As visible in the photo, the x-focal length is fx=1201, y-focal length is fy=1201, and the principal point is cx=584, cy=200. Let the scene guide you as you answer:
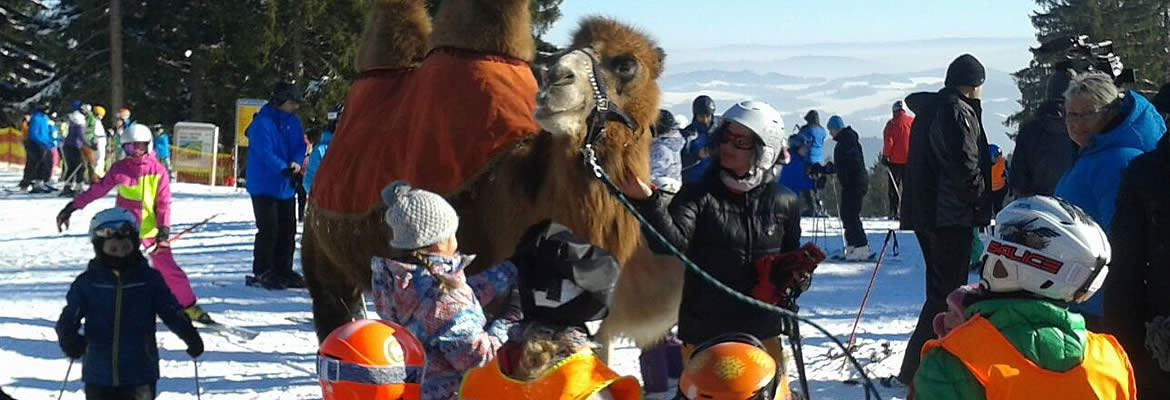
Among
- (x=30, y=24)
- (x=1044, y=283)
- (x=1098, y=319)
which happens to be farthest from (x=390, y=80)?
(x=30, y=24)

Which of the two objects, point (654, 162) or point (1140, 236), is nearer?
point (1140, 236)

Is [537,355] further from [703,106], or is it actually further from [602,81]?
[703,106]

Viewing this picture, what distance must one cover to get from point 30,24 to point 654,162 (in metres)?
34.1

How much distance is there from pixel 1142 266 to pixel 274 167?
6678mm

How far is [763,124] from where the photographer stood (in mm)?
3883

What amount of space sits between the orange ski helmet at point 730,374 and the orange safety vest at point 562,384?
321mm

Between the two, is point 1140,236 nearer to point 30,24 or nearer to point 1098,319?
point 1098,319

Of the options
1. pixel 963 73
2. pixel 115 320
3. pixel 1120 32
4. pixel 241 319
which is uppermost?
pixel 1120 32

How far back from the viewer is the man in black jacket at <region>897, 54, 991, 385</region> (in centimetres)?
577

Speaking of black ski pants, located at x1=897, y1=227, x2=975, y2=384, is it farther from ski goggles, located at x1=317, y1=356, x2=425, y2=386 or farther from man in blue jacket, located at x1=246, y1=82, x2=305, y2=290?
man in blue jacket, located at x1=246, y1=82, x2=305, y2=290

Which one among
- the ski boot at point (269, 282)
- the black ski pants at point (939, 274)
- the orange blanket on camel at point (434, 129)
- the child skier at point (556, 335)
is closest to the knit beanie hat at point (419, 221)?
the child skier at point (556, 335)

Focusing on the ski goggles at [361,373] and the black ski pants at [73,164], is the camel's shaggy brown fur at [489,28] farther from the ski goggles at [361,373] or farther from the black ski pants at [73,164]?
the black ski pants at [73,164]

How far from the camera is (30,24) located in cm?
3497

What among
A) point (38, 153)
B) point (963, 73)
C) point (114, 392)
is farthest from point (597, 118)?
point (38, 153)
